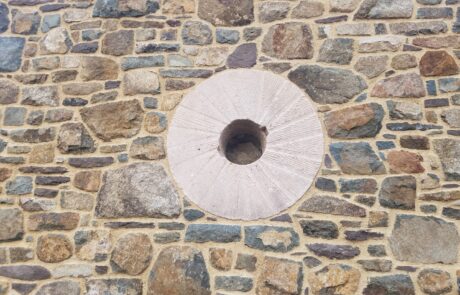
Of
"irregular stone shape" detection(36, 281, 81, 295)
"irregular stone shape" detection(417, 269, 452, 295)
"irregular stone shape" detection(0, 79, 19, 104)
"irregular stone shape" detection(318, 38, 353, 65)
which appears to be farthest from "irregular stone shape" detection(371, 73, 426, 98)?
"irregular stone shape" detection(0, 79, 19, 104)

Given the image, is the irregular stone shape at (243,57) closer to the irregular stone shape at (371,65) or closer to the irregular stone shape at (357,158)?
the irregular stone shape at (371,65)

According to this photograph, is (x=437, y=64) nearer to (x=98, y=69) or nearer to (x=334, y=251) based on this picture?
(x=334, y=251)

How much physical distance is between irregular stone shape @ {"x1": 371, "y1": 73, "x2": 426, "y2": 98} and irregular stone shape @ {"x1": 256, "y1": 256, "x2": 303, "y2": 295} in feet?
4.44

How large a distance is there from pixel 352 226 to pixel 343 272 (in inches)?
11.7

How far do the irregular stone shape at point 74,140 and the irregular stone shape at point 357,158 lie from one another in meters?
1.70

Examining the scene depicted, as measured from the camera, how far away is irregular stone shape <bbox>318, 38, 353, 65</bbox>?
11.4 ft

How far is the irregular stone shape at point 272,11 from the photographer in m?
3.67

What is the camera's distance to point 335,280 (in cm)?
283

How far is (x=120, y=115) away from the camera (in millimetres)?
3438

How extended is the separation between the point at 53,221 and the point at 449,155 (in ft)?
8.73

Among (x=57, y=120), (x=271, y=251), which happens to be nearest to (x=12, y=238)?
(x=57, y=120)

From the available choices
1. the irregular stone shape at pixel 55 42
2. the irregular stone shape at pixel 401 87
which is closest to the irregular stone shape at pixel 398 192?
the irregular stone shape at pixel 401 87

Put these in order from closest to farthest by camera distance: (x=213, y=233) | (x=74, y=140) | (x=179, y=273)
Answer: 1. (x=179, y=273)
2. (x=213, y=233)
3. (x=74, y=140)

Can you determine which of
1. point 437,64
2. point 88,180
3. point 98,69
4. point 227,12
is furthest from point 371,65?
point 88,180
